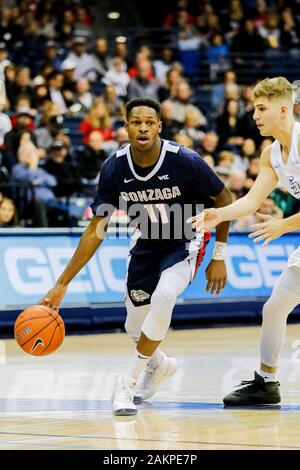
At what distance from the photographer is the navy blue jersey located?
29.4ft

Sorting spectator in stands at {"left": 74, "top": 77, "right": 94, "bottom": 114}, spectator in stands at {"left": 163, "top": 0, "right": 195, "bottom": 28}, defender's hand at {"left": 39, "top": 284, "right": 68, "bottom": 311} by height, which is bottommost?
defender's hand at {"left": 39, "top": 284, "right": 68, "bottom": 311}

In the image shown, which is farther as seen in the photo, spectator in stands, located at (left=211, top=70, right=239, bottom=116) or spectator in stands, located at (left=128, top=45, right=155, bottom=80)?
spectator in stands, located at (left=211, top=70, right=239, bottom=116)

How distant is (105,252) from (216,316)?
236 cm

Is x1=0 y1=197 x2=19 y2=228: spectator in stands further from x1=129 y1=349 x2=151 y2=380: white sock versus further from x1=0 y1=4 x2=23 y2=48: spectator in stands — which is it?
x1=129 y1=349 x2=151 y2=380: white sock

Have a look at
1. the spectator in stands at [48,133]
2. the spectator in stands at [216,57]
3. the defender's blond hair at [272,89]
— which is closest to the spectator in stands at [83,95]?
the spectator in stands at [48,133]

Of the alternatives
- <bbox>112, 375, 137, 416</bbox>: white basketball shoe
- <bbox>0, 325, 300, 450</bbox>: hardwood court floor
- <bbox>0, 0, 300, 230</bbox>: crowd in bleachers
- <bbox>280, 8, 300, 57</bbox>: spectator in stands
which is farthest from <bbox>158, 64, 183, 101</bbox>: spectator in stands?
<bbox>112, 375, 137, 416</bbox>: white basketball shoe

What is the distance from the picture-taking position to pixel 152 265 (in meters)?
9.12

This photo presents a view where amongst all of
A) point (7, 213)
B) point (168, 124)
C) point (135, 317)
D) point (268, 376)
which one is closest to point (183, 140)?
point (168, 124)

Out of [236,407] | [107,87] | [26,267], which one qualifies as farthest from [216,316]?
[236,407]

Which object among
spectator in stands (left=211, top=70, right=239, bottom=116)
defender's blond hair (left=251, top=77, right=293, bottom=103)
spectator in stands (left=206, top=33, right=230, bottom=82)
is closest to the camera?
defender's blond hair (left=251, top=77, right=293, bottom=103)

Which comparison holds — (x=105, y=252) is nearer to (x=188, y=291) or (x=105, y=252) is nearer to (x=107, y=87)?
(x=188, y=291)

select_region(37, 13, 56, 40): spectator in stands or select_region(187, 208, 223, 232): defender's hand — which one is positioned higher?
select_region(37, 13, 56, 40): spectator in stands

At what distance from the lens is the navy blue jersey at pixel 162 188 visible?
29.4 feet

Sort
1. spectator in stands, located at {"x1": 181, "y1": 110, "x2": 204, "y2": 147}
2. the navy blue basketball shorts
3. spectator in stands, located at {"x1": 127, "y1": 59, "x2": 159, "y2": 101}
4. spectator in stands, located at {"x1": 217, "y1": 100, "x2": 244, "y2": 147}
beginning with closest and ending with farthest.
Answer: the navy blue basketball shorts, spectator in stands, located at {"x1": 181, "y1": 110, "x2": 204, "y2": 147}, spectator in stands, located at {"x1": 127, "y1": 59, "x2": 159, "y2": 101}, spectator in stands, located at {"x1": 217, "y1": 100, "x2": 244, "y2": 147}
